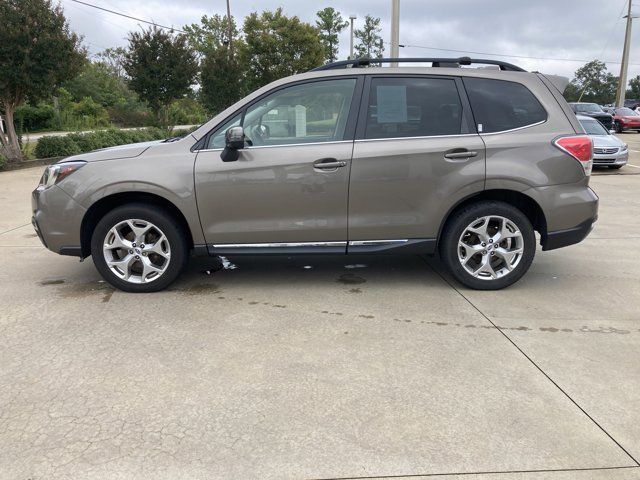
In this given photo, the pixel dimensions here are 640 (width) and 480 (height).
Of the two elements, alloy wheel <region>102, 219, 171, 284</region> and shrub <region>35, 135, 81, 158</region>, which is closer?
alloy wheel <region>102, 219, 171, 284</region>

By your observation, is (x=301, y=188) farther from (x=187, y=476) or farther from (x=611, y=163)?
(x=611, y=163)

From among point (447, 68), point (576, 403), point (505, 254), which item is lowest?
point (576, 403)

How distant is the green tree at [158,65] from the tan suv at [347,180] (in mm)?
18073

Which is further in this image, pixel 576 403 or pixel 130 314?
pixel 130 314

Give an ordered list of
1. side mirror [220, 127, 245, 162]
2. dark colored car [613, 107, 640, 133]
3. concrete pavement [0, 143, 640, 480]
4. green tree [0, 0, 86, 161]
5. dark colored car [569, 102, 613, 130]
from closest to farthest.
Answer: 1. concrete pavement [0, 143, 640, 480]
2. side mirror [220, 127, 245, 162]
3. green tree [0, 0, 86, 161]
4. dark colored car [569, 102, 613, 130]
5. dark colored car [613, 107, 640, 133]

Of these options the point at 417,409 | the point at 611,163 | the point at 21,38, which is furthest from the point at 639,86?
the point at 417,409

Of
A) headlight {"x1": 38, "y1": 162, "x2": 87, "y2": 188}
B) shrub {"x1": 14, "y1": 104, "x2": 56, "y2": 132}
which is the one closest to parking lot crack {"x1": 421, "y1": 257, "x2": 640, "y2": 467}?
headlight {"x1": 38, "y1": 162, "x2": 87, "y2": 188}

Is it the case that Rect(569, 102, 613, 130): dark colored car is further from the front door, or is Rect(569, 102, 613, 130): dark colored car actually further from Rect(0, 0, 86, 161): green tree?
the front door

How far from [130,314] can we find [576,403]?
3.16 m

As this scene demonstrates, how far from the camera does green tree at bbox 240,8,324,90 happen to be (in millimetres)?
33125

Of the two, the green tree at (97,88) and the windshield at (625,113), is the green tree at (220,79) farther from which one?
the windshield at (625,113)

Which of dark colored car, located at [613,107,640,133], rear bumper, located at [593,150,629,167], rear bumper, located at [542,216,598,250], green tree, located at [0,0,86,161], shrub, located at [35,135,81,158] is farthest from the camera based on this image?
dark colored car, located at [613,107,640,133]

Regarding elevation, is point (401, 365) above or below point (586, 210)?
below

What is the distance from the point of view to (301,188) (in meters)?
4.36
